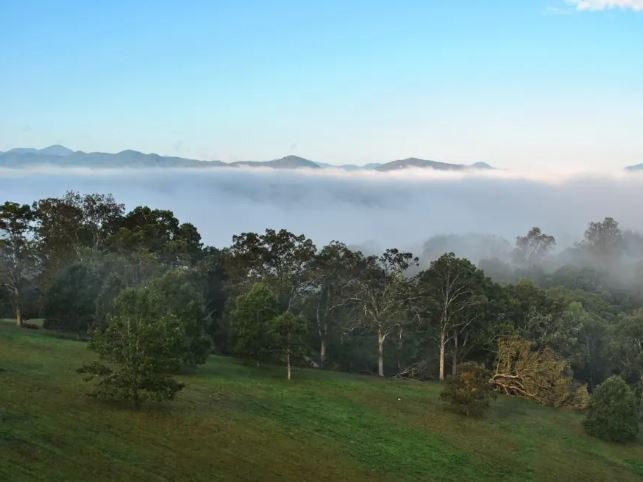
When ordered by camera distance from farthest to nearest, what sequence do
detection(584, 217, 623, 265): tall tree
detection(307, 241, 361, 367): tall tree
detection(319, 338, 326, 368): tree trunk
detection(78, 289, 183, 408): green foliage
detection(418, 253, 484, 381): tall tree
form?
detection(584, 217, 623, 265): tall tree < detection(319, 338, 326, 368): tree trunk < detection(307, 241, 361, 367): tall tree < detection(418, 253, 484, 381): tall tree < detection(78, 289, 183, 408): green foliage

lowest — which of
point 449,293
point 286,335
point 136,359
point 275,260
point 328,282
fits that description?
point 286,335

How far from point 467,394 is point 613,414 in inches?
449

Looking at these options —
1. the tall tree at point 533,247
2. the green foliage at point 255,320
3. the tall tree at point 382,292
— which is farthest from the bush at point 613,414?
the tall tree at point 533,247

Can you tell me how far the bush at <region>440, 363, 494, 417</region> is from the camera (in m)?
46.5

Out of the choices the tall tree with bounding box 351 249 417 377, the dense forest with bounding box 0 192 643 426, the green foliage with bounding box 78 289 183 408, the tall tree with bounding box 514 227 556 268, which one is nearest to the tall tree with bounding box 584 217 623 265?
the tall tree with bounding box 514 227 556 268

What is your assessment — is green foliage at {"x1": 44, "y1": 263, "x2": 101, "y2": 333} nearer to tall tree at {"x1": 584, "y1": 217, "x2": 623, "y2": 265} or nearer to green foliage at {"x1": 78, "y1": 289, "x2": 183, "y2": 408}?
green foliage at {"x1": 78, "y1": 289, "x2": 183, "y2": 408}

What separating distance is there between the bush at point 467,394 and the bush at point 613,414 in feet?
27.8

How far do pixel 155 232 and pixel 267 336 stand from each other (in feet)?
87.9

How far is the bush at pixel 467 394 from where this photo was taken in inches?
1832

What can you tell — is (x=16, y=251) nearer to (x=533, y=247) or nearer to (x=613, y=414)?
(x=613, y=414)

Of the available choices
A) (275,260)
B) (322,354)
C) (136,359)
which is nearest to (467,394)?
(322,354)

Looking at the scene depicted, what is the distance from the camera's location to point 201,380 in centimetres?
4456

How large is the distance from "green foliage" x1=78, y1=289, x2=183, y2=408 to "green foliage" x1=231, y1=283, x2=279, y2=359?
606 inches

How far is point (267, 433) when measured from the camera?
3416 centimetres
